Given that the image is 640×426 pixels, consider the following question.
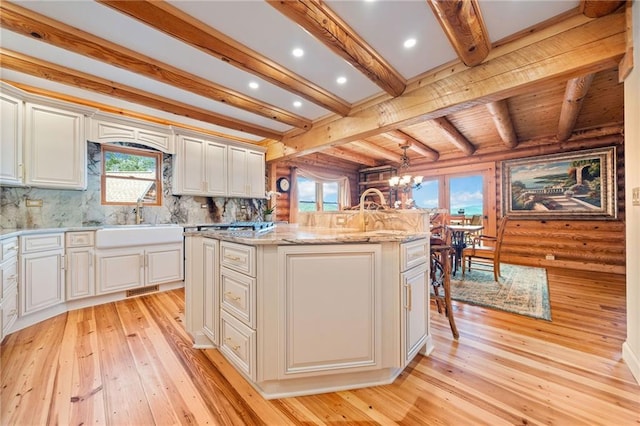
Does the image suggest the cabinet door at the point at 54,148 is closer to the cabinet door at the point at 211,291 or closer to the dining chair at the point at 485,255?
the cabinet door at the point at 211,291

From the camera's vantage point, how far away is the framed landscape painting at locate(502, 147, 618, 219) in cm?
433

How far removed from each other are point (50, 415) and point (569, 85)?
5.04 m

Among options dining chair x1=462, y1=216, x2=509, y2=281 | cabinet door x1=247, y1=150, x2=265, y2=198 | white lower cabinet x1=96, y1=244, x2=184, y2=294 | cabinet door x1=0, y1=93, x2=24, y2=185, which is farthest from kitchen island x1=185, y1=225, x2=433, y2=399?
cabinet door x1=247, y1=150, x2=265, y2=198

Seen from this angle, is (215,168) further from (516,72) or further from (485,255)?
(485,255)

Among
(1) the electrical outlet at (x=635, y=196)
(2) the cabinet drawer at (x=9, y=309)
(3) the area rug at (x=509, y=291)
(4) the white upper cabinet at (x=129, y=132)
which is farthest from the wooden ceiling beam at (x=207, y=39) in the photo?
(3) the area rug at (x=509, y=291)

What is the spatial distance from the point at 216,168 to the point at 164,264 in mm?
1714

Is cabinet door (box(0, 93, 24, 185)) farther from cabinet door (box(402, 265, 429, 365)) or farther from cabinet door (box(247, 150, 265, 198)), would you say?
cabinet door (box(402, 265, 429, 365))

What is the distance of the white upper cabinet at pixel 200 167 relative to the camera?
385 cm

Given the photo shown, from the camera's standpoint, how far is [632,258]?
5.65 ft

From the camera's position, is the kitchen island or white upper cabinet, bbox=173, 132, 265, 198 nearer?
the kitchen island

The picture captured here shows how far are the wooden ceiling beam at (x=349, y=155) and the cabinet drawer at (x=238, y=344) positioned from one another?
13.9ft

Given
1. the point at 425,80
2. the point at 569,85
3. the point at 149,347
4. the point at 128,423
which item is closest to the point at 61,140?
the point at 149,347

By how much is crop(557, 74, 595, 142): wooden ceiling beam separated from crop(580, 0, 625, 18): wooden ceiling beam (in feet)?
2.76

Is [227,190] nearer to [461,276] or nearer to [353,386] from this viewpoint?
[353,386]
